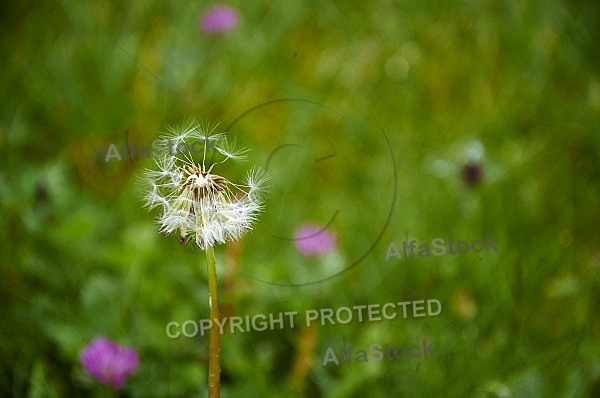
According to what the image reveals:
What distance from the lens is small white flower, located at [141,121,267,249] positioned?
0.54 m

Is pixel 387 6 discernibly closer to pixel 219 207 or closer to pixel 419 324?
pixel 419 324

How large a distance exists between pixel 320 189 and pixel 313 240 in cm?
29

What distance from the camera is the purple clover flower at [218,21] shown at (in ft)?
5.72

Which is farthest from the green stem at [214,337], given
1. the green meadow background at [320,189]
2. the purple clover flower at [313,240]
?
the purple clover flower at [313,240]

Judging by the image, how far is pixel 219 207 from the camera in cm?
55

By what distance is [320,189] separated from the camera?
58.8 inches

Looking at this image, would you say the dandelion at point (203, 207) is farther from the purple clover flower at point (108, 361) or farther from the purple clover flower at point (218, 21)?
the purple clover flower at point (218, 21)

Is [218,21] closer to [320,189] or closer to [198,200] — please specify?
[320,189]

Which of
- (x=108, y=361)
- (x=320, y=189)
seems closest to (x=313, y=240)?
(x=320, y=189)

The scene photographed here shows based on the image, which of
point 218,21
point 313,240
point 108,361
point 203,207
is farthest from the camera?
point 218,21

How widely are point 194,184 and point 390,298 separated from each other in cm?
77

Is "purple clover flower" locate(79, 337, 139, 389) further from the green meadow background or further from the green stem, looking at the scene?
the green stem

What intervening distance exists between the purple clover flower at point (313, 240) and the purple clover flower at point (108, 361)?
0.42 meters

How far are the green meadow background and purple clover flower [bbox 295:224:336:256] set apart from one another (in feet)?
0.10
